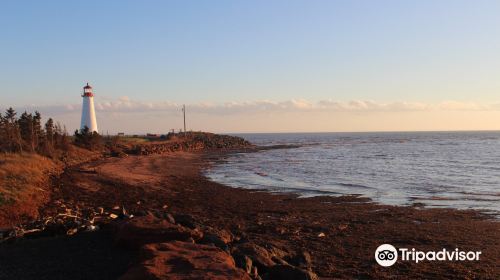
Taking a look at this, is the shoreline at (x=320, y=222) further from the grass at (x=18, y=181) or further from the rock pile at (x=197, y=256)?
the grass at (x=18, y=181)

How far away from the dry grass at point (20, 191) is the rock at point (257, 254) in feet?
24.8

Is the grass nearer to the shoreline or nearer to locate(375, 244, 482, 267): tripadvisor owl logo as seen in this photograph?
the shoreline

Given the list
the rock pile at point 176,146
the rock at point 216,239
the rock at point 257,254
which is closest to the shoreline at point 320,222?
the rock at point 216,239

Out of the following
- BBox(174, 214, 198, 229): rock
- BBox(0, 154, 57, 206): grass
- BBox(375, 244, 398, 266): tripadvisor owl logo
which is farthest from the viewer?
BBox(0, 154, 57, 206): grass

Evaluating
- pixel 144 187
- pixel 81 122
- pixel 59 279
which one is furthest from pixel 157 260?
pixel 81 122

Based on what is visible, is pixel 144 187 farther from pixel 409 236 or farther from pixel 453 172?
pixel 453 172

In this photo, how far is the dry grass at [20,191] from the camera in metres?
14.1

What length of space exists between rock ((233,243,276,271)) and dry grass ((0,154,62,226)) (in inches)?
298

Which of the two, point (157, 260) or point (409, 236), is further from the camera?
point (409, 236)

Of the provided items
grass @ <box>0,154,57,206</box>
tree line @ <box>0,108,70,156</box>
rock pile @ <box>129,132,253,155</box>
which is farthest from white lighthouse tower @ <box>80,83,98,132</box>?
grass @ <box>0,154,57,206</box>

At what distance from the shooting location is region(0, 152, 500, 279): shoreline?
977 centimetres

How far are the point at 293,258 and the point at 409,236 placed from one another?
4.49 m

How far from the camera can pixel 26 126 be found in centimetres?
3481

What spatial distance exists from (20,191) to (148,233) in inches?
375
